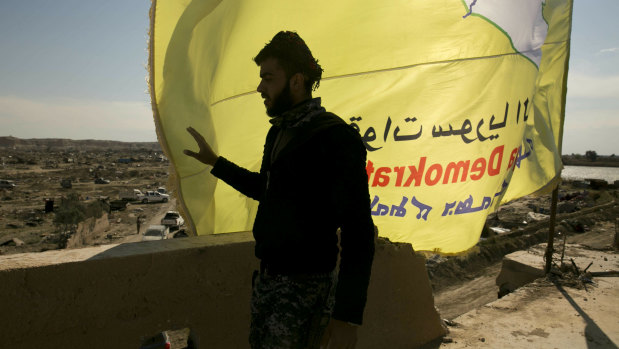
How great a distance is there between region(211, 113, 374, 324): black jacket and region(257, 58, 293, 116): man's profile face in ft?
0.40

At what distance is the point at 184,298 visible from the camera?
5.96ft

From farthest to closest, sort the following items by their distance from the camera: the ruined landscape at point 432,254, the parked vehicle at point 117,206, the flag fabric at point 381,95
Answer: the parked vehicle at point 117,206 → the ruined landscape at point 432,254 → the flag fabric at point 381,95

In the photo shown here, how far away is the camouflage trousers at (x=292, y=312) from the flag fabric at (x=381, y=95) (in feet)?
3.11

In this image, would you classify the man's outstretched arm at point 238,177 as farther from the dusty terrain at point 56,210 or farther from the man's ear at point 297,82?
the dusty terrain at point 56,210

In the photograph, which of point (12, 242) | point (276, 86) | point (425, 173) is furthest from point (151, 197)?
point (276, 86)

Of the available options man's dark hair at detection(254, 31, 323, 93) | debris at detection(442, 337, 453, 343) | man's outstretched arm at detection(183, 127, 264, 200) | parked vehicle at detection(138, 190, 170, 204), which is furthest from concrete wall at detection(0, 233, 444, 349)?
parked vehicle at detection(138, 190, 170, 204)

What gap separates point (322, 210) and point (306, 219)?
6cm

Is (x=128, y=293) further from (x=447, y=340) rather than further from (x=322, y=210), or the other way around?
(x=447, y=340)

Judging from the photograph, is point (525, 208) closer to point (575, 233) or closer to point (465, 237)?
point (575, 233)

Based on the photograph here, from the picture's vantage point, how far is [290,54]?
1.34m

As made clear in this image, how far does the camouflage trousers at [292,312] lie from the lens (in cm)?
129

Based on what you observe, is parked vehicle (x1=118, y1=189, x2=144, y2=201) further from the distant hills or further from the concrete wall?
the distant hills

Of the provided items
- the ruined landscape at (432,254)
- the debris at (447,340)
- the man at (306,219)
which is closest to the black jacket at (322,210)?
the man at (306,219)

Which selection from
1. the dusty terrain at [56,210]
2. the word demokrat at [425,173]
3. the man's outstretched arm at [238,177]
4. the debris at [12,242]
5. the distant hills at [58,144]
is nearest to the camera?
the man's outstretched arm at [238,177]
